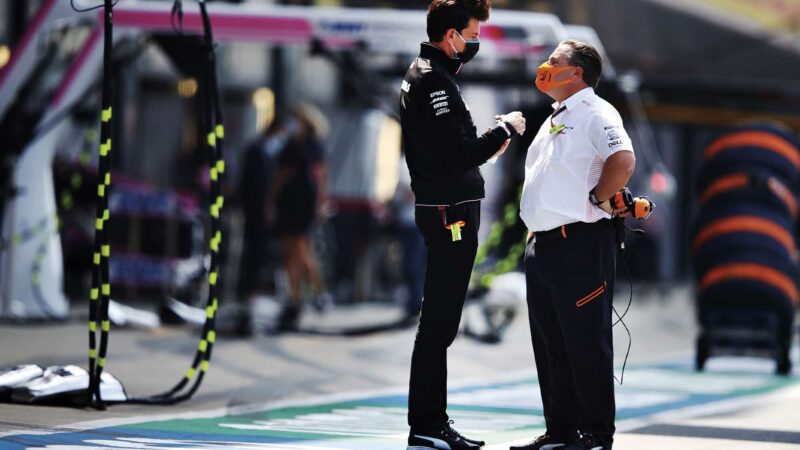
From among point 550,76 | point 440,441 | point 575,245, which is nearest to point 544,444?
point 440,441

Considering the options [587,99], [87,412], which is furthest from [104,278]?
[587,99]

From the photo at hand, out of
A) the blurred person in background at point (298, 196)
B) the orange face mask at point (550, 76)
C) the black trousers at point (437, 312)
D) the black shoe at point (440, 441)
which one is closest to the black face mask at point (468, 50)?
the orange face mask at point (550, 76)

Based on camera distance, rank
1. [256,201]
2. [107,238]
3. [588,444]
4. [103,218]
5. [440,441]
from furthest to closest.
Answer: [256,201], [107,238], [103,218], [440,441], [588,444]

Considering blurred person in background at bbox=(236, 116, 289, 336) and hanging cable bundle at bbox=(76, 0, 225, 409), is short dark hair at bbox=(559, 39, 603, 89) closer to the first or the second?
hanging cable bundle at bbox=(76, 0, 225, 409)

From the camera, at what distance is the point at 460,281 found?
22.8ft

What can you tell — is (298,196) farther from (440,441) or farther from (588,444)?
(588,444)

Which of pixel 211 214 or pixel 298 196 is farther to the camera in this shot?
pixel 298 196

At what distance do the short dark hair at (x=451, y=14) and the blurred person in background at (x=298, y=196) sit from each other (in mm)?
8244

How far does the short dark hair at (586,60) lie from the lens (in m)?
6.94

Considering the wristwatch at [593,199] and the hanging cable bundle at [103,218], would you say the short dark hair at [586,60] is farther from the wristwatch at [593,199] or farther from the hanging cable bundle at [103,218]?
the hanging cable bundle at [103,218]

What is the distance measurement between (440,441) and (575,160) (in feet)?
4.42

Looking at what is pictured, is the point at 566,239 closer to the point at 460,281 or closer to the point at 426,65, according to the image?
the point at 460,281

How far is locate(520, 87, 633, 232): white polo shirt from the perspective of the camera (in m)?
6.75

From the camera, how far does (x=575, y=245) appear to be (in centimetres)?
678
